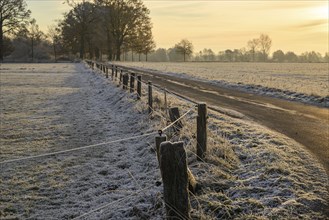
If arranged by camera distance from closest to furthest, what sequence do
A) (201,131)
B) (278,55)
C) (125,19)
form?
(201,131) → (125,19) → (278,55)

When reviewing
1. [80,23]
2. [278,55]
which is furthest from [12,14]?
[278,55]

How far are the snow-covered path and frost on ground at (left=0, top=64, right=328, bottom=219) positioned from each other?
2cm

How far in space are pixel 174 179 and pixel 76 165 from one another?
12.9 feet

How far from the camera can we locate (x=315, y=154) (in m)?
7.79

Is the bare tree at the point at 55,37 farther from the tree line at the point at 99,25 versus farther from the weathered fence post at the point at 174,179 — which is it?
the weathered fence post at the point at 174,179

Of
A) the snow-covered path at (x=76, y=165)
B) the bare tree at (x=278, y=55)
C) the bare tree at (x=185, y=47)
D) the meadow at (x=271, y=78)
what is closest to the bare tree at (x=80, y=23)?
the meadow at (x=271, y=78)

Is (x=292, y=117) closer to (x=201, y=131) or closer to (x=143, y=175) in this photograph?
(x=201, y=131)

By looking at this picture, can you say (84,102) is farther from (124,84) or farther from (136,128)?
(136,128)

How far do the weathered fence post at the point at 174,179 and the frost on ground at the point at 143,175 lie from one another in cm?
45

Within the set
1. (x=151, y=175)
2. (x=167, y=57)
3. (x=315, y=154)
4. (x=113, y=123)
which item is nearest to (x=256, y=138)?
(x=315, y=154)

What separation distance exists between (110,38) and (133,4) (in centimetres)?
854

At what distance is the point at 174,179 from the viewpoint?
4438mm

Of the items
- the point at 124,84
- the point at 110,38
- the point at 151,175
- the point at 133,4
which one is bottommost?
the point at 151,175

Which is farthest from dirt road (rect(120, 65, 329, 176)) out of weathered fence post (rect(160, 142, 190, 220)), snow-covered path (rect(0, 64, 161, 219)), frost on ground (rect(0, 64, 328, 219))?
snow-covered path (rect(0, 64, 161, 219))
